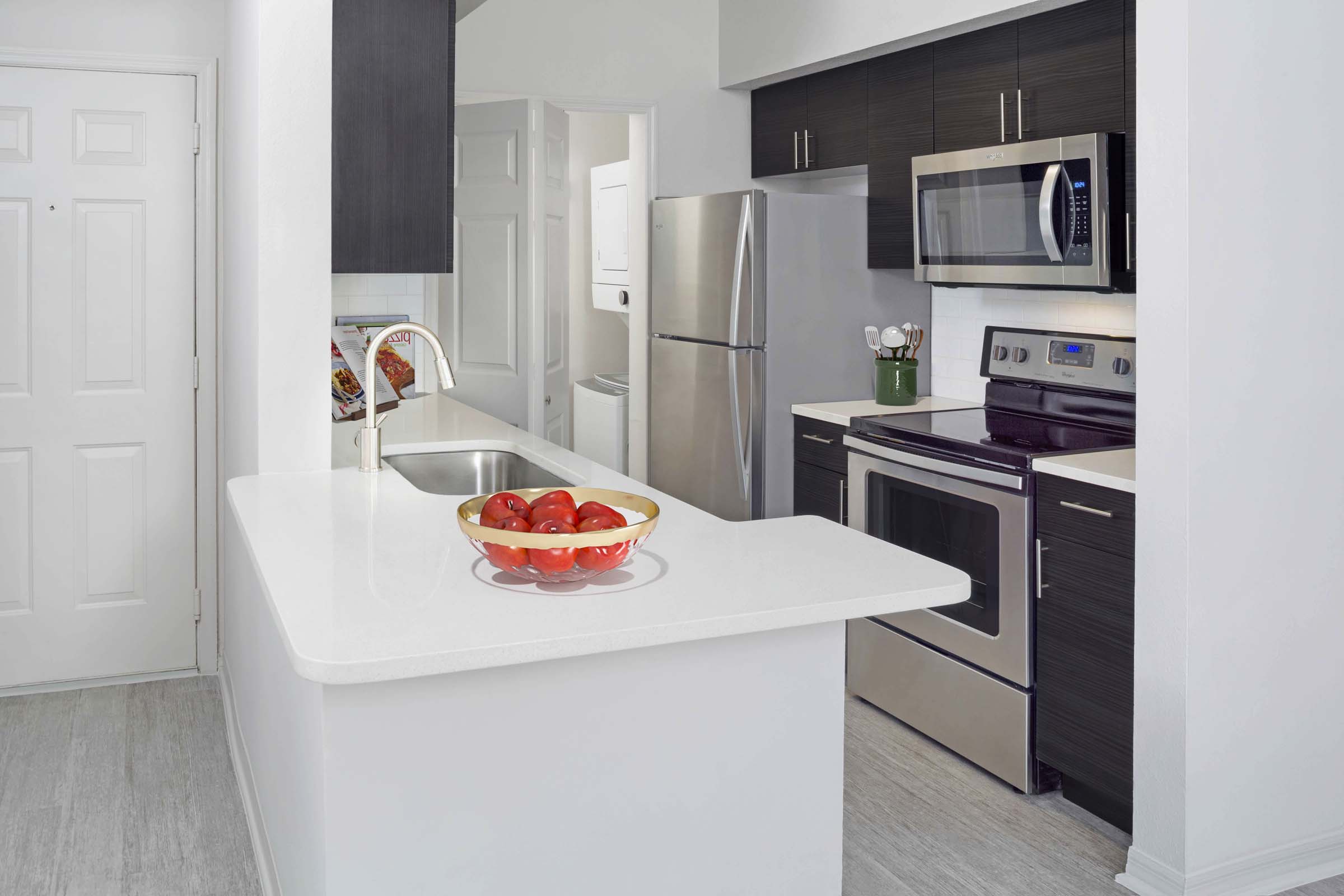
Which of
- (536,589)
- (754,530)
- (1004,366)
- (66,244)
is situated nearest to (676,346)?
(1004,366)

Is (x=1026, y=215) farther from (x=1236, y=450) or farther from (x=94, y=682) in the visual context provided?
(x=94, y=682)

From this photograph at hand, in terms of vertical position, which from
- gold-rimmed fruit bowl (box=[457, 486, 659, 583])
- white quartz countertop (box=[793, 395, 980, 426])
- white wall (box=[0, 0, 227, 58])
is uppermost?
white wall (box=[0, 0, 227, 58])

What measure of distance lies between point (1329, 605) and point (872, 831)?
3.77ft

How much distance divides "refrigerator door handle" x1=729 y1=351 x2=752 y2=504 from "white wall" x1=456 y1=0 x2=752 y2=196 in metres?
0.97

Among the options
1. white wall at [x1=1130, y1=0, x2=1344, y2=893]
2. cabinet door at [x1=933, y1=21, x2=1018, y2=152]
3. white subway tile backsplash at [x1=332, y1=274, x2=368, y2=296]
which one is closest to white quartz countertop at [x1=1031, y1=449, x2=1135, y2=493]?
white wall at [x1=1130, y1=0, x2=1344, y2=893]

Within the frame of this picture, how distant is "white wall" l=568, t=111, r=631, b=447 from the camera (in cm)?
621

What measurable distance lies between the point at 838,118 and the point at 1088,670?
7.41ft

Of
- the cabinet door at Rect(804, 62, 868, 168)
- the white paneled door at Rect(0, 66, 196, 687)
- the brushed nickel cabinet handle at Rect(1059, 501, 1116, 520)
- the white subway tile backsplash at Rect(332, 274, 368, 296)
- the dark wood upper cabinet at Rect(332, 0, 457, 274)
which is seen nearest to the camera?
the brushed nickel cabinet handle at Rect(1059, 501, 1116, 520)

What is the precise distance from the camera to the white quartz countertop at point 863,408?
3.76 meters

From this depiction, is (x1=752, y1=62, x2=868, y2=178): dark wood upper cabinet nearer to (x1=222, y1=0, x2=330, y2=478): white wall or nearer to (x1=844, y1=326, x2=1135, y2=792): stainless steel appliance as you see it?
(x1=844, y1=326, x2=1135, y2=792): stainless steel appliance

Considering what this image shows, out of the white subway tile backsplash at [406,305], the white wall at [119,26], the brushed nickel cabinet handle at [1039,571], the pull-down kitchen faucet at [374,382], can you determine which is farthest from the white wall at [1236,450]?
the white wall at [119,26]

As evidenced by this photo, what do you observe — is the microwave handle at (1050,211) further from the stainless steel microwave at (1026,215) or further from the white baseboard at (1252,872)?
the white baseboard at (1252,872)

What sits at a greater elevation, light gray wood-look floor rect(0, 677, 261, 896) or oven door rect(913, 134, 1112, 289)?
oven door rect(913, 134, 1112, 289)

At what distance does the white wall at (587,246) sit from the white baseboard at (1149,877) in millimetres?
4029
